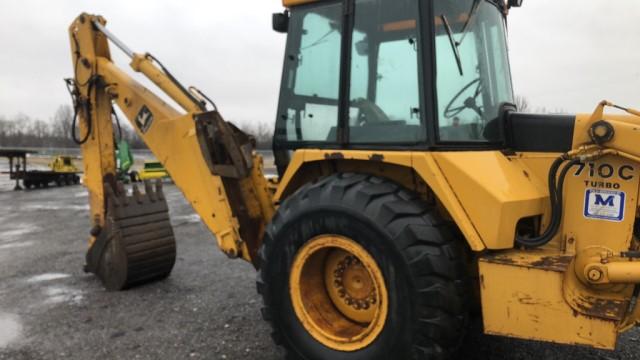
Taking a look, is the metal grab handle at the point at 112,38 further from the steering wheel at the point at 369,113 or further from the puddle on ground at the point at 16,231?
the puddle on ground at the point at 16,231

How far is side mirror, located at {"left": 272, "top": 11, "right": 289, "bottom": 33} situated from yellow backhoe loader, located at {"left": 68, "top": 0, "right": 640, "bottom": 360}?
10 millimetres

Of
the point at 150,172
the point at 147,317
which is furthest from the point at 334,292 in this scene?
the point at 150,172

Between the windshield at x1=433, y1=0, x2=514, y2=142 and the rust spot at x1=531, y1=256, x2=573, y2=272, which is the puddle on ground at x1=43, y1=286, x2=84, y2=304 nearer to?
the windshield at x1=433, y1=0, x2=514, y2=142

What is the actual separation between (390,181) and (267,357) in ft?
4.97

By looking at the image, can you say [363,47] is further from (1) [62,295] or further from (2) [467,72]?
(1) [62,295]

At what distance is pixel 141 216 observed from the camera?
5156 mm

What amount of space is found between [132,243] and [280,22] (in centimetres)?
263

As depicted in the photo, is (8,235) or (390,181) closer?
(390,181)

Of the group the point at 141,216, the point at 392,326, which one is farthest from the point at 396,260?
the point at 141,216

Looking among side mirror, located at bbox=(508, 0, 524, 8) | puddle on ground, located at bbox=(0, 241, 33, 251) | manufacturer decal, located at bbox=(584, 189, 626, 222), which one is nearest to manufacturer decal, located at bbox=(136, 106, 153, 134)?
side mirror, located at bbox=(508, 0, 524, 8)

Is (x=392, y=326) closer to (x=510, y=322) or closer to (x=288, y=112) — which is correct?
(x=510, y=322)

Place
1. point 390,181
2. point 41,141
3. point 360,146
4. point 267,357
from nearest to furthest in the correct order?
point 390,181
point 360,146
point 267,357
point 41,141

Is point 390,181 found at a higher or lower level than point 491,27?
lower

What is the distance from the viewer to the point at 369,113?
3.14 meters
